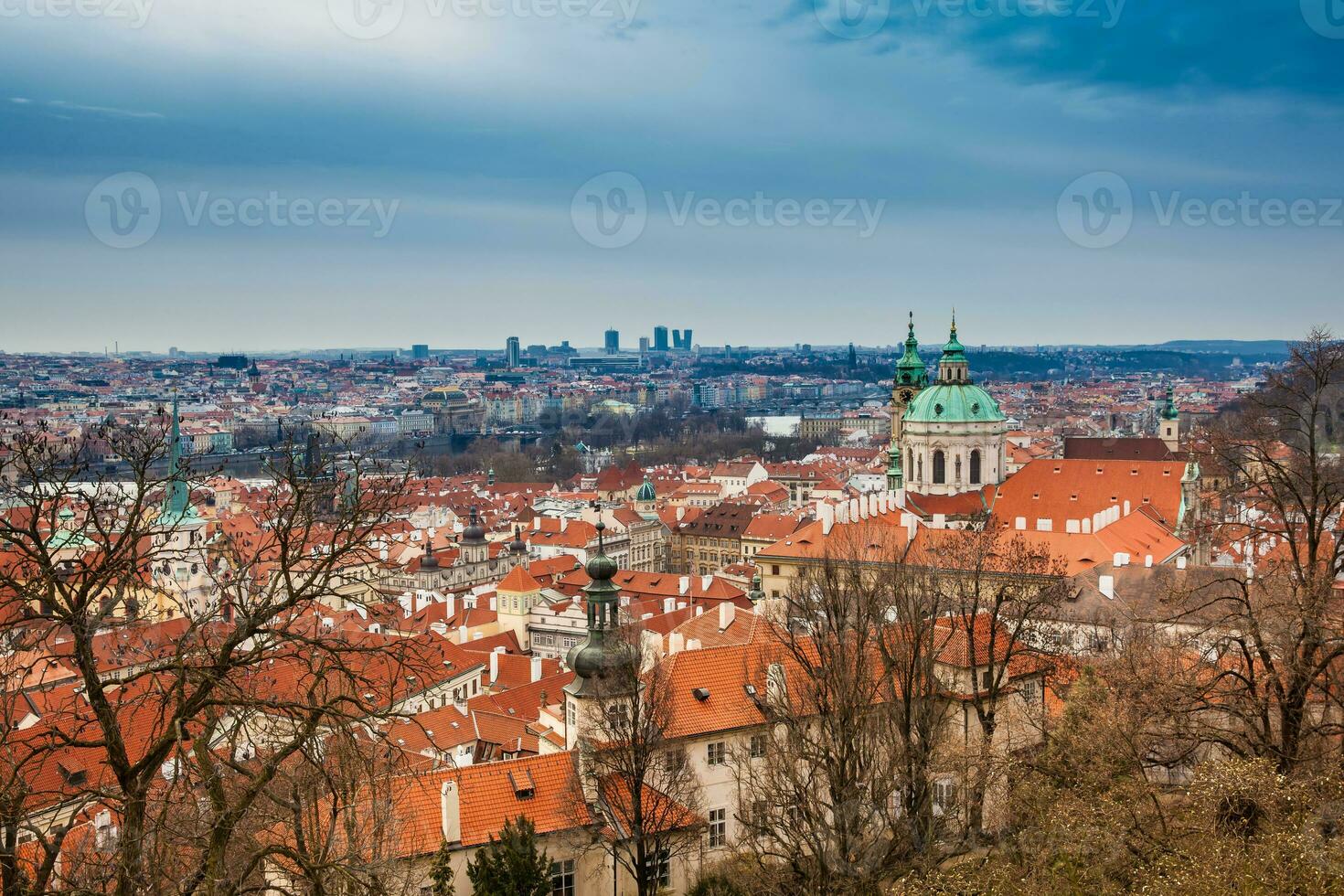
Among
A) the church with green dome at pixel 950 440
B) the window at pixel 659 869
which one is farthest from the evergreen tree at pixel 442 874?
the church with green dome at pixel 950 440

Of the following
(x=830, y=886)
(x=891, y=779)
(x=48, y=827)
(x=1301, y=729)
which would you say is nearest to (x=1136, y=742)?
(x=1301, y=729)

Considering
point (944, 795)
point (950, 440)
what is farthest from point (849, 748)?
point (950, 440)

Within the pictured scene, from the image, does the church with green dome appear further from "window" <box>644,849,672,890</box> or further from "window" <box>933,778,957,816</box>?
"window" <box>644,849,672,890</box>

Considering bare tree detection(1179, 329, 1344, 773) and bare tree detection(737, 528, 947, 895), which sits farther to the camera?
bare tree detection(737, 528, 947, 895)

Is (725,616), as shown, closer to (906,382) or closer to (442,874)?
(442,874)

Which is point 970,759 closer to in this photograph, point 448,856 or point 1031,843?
point 1031,843

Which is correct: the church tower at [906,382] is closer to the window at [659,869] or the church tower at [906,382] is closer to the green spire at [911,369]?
the green spire at [911,369]

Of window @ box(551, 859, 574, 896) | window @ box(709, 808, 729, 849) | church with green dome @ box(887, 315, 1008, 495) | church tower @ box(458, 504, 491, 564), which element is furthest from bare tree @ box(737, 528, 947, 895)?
church tower @ box(458, 504, 491, 564)
